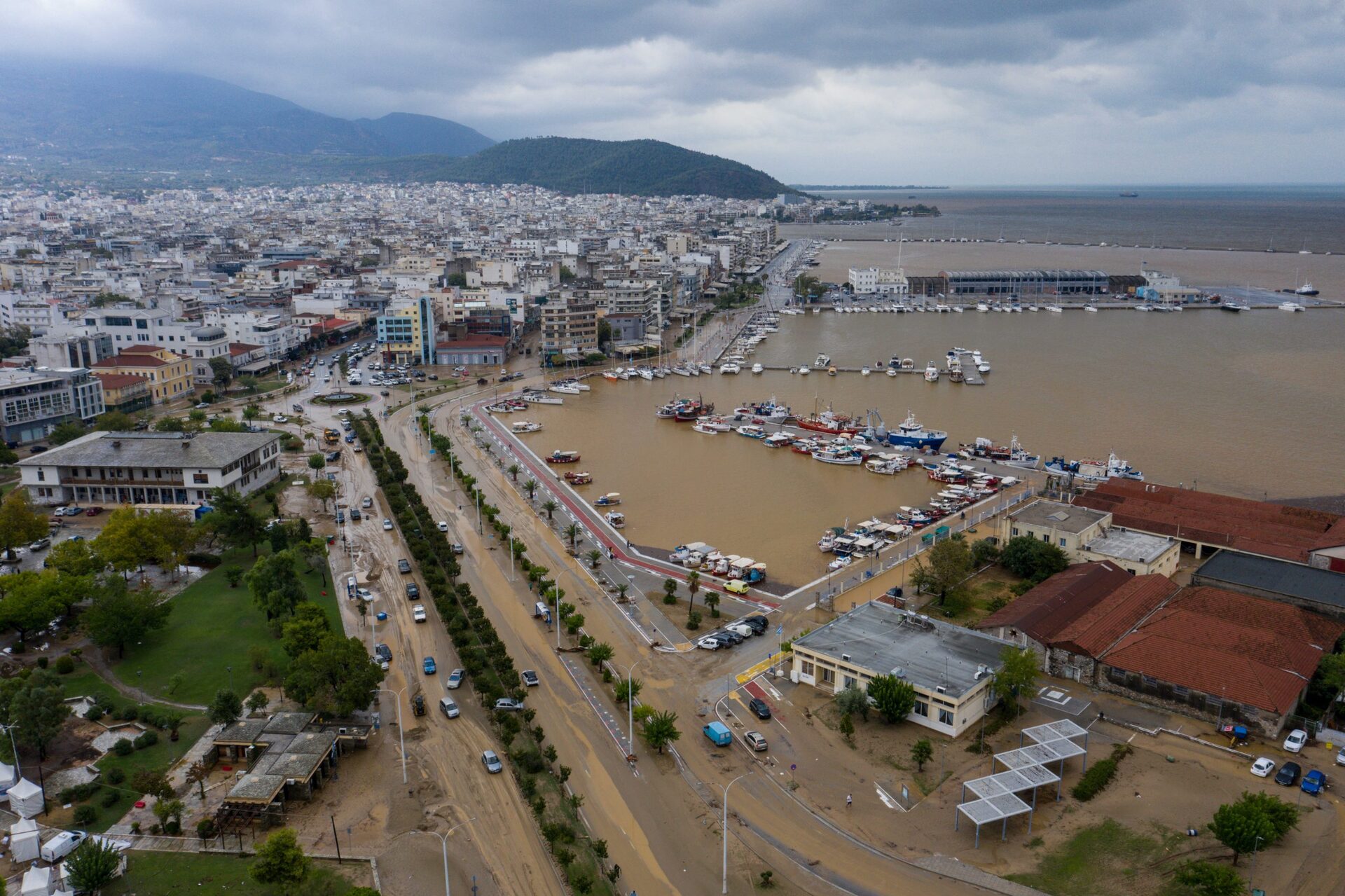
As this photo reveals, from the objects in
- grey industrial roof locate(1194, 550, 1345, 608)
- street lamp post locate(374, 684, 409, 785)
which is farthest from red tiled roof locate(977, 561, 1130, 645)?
street lamp post locate(374, 684, 409, 785)

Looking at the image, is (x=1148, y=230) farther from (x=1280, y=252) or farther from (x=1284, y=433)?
(x=1284, y=433)

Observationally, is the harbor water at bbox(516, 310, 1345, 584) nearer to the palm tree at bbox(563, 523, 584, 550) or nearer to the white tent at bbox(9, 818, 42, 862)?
the palm tree at bbox(563, 523, 584, 550)

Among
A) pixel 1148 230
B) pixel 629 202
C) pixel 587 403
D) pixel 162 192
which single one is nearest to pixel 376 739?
pixel 587 403

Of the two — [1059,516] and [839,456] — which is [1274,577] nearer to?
[1059,516]

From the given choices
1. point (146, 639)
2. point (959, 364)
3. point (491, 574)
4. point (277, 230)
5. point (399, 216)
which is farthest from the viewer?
point (399, 216)

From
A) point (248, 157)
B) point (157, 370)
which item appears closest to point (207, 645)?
point (157, 370)
